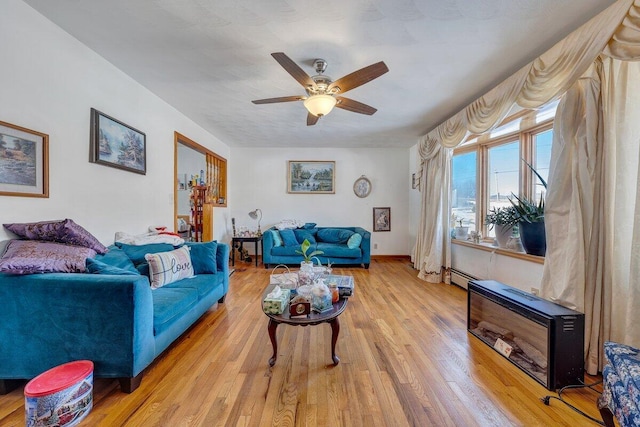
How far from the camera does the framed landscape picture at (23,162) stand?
5.15ft

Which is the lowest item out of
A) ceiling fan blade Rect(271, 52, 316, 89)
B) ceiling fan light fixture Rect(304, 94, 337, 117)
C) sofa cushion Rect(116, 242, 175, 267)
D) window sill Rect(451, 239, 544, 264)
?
window sill Rect(451, 239, 544, 264)

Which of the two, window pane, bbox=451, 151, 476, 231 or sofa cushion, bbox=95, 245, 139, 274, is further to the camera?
window pane, bbox=451, 151, 476, 231

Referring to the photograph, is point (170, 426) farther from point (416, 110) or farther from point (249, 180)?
point (249, 180)

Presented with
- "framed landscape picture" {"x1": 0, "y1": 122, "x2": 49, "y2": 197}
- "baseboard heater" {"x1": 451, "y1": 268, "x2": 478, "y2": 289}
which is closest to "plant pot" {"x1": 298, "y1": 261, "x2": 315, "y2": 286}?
"framed landscape picture" {"x1": 0, "y1": 122, "x2": 49, "y2": 197}

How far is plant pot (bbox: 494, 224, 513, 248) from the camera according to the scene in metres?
2.81

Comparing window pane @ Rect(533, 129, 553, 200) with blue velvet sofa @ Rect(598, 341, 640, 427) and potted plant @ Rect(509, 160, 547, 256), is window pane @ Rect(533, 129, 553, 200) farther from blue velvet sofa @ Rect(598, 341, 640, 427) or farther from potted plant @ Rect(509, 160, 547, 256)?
blue velvet sofa @ Rect(598, 341, 640, 427)

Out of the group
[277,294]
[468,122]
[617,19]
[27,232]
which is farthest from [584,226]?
[27,232]

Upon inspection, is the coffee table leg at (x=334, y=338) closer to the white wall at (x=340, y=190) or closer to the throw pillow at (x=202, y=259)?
the throw pillow at (x=202, y=259)

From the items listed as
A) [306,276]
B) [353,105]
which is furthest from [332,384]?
[353,105]

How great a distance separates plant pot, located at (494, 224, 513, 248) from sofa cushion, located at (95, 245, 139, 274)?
145 inches

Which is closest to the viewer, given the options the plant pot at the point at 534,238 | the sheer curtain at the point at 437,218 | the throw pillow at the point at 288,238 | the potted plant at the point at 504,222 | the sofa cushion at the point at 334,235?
the plant pot at the point at 534,238

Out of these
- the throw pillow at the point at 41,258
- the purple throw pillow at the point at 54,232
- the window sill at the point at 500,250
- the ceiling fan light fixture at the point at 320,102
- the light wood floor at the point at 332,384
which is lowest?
the light wood floor at the point at 332,384

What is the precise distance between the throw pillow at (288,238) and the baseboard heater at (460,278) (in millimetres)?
2623

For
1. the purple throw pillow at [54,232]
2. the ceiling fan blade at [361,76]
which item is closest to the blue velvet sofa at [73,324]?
the purple throw pillow at [54,232]
